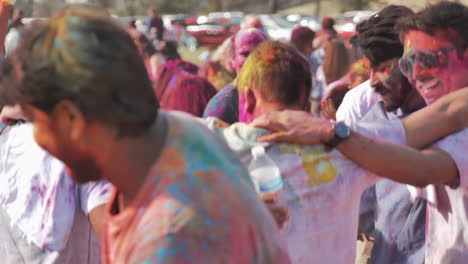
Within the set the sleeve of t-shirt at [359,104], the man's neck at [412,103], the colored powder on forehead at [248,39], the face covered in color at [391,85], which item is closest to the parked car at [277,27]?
the colored powder on forehead at [248,39]

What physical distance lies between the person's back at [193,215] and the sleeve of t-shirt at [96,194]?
120cm

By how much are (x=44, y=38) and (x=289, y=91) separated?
1.30 meters

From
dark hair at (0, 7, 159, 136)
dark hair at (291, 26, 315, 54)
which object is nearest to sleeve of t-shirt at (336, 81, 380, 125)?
dark hair at (0, 7, 159, 136)

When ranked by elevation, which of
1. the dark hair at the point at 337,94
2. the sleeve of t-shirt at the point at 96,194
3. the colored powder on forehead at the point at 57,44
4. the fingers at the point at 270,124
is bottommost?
the dark hair at the point at 337,94

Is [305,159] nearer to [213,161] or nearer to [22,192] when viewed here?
[213,161]

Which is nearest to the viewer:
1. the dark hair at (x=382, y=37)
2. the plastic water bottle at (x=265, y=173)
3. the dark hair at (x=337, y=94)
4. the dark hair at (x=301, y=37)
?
the plastic water bottle at (x=265, y=173)

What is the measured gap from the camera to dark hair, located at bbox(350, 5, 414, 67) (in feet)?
14.5

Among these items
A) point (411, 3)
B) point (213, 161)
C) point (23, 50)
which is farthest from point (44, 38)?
point (411, 3)

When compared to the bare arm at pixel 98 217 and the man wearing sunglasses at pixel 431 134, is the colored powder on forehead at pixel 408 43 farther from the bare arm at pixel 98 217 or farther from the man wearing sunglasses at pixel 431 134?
the bare arm at pixel 98 217

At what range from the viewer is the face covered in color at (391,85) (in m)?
4.17

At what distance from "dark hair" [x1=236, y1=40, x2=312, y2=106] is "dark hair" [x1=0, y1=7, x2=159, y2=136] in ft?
3.76

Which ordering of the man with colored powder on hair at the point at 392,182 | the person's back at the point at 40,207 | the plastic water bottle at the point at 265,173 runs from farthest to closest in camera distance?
the man with colored powder on hair at the point at 392,182 → the person's back at the point at 40,207 → the plastic water bottle at the point at 265,173

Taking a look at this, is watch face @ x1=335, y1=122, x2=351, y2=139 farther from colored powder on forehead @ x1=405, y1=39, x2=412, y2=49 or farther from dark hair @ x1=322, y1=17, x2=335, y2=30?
dark hair @ x1=322, y1=17, x2=335, y2=30

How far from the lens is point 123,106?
1780mm
